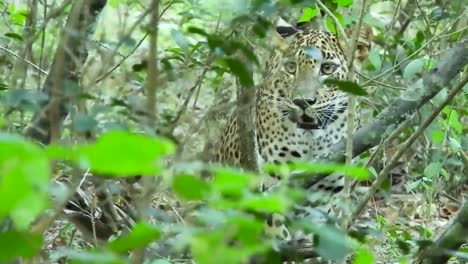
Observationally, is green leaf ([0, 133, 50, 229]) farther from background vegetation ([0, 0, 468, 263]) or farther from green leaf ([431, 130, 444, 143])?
green leaf ([431, 130, 444, 143])

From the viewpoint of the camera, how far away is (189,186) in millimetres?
1552

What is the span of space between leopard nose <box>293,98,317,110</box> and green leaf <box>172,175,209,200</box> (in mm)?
4510

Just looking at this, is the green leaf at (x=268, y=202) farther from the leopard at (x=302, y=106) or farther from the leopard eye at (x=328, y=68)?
the leopard eye at (x=328, y=68)

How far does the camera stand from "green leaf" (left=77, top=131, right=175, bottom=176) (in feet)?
4.45

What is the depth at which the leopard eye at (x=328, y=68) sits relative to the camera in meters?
6.18

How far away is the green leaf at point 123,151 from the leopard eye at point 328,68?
4.85 meters

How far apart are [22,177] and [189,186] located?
0.99 ft

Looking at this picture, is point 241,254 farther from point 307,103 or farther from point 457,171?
point 457,171

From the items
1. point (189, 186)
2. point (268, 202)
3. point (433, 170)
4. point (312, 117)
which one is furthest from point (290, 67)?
point (268, 202)

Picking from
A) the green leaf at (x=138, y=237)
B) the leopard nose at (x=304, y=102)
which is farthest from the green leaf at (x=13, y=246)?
the leopard nose at (x=304, y=102)

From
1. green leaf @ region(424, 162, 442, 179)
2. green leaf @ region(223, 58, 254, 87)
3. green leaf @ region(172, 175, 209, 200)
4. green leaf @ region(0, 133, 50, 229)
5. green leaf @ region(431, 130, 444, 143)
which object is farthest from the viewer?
green leaf @ region(424, 162, 442, 179)

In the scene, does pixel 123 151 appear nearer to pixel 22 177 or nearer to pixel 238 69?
pixel 22 177

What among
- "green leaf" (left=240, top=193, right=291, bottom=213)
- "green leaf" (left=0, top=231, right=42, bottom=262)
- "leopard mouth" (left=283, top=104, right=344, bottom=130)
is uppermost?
"green leaf" (left=240, top=193, right=291, bottom=213)

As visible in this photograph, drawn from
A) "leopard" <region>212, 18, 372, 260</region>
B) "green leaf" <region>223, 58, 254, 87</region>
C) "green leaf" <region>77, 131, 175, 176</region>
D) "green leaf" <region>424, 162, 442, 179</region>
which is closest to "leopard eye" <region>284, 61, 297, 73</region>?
"leopard" <region>212, 18, 372, 260</region>
